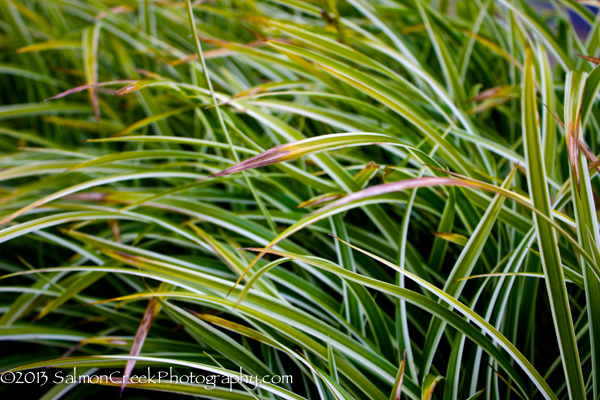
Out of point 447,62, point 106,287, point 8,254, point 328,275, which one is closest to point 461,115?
point 447,62

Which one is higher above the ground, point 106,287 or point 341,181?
point 341,181

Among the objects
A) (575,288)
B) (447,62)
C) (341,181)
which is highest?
(447,62)

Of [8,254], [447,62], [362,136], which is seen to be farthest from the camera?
[8,254]

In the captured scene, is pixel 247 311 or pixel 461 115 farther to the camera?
pixel 461 115

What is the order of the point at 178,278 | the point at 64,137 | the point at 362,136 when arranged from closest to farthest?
1. the point at 362,136
2. the point at 178,278
3. the point at 64,137

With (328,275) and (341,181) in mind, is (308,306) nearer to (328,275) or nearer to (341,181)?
(328,275)

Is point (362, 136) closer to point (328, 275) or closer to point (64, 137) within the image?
point (328, 275)
